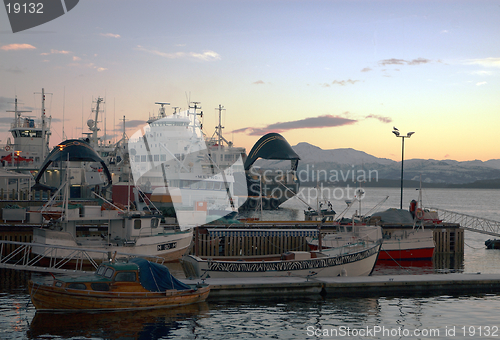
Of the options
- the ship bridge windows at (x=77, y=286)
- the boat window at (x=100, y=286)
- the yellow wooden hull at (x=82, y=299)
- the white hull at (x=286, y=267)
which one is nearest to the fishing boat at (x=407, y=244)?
the white hull at (x=286, y=267)

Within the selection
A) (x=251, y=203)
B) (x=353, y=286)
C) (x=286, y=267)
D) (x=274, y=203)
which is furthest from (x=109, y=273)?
(x=274, y=203)

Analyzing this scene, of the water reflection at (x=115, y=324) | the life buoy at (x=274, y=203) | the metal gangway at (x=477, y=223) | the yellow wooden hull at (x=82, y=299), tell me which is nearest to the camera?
the water reflection at (x=115, y=324)

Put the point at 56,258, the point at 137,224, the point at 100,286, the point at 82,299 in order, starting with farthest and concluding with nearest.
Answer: the point at 137,224, the point at 56,258, the point at 100,286, the point at 82,299

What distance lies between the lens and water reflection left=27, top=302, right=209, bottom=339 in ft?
53.5

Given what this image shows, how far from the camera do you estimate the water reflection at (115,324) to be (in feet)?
53.5

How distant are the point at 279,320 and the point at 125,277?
6.83 metres

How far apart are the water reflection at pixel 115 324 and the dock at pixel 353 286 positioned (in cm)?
291

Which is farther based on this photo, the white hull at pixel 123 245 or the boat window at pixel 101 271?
the white hull at pixel 123 245

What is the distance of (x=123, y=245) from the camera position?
93.8 feet

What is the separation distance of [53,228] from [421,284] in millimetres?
22408

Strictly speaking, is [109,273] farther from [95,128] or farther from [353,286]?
[95,128]

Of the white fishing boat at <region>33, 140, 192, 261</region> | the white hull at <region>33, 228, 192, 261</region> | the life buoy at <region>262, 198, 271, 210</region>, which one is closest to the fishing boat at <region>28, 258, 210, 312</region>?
the white hull at <region>33, 228, 192, 261</region>

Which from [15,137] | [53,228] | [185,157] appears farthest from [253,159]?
[53,228]

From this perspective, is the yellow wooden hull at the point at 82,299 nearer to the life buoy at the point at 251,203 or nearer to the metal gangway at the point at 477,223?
the metal gangway at the point at 477,223
